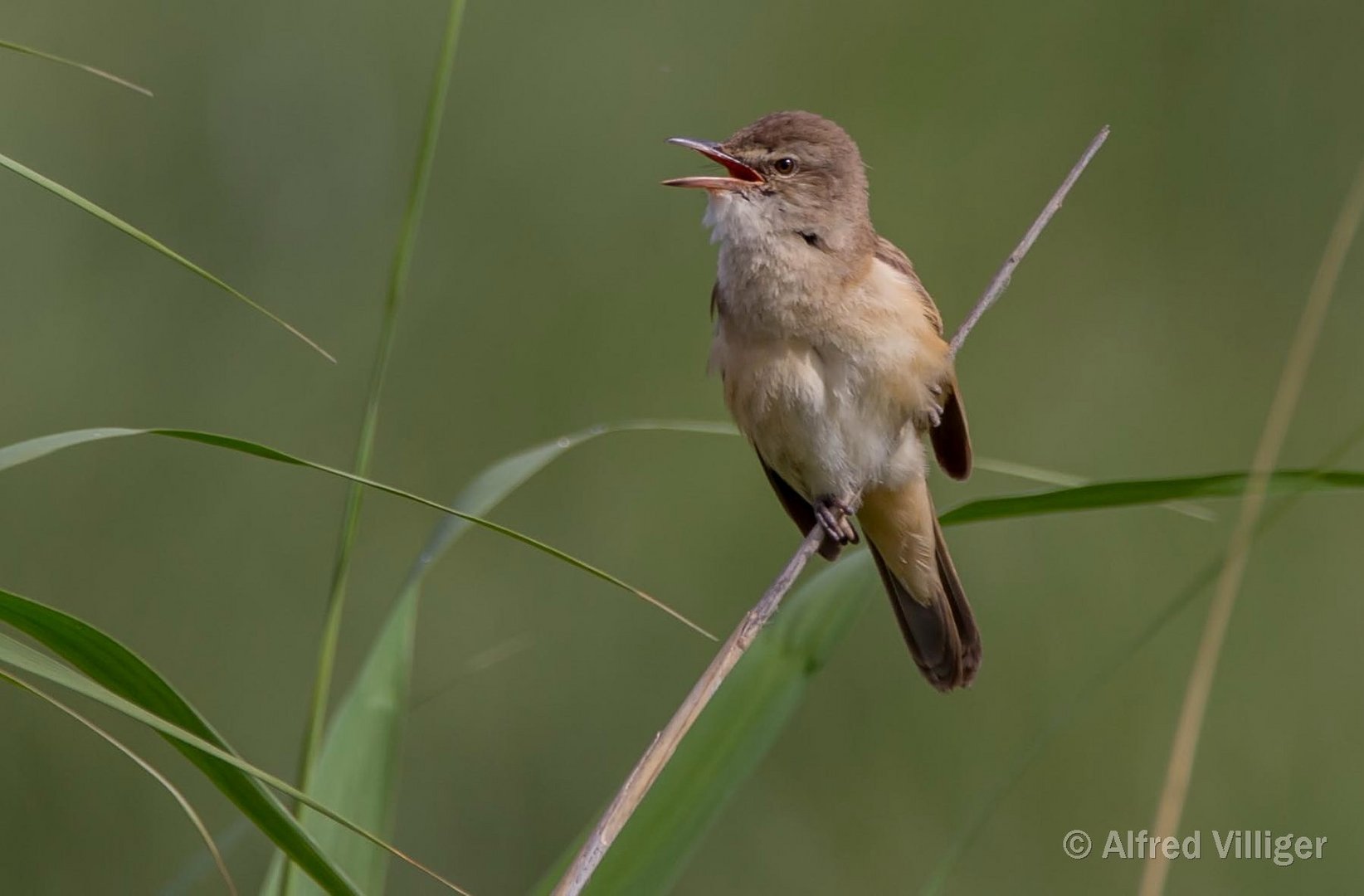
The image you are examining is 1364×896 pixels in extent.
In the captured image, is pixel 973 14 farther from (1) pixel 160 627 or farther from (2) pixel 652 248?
(1) pixel 160 627

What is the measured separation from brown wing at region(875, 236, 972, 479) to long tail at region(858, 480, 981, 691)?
0.09 m

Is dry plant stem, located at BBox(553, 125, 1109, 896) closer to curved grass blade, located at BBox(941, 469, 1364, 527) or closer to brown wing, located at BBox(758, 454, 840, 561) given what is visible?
curved grass blade, located at BBox(941, 469, 1364, 527)

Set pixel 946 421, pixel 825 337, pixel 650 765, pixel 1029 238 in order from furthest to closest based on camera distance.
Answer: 1. pixel 946 421
2. pixel 825 337
3. pixel 1029 238
4. pixel 650 765

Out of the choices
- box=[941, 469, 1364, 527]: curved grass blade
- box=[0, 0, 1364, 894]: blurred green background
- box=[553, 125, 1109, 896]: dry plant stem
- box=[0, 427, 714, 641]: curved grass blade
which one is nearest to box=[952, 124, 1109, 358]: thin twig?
box=[941, 469, 1364, 527]: curved grass blade

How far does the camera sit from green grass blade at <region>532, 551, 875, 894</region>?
1963mm

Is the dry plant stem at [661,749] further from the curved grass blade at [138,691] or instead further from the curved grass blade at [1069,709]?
the curved grass blade at [1069,709]

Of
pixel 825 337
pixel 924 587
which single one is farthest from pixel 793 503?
pixel 825 337

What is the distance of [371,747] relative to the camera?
2113 millimetres

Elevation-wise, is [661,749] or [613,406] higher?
[661,749]

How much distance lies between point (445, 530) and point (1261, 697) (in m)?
4.97

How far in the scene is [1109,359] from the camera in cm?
651

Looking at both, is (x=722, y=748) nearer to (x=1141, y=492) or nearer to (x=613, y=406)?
(x=1141, y=492)

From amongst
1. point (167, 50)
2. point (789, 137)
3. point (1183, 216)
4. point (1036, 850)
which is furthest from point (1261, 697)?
point (167, 50)

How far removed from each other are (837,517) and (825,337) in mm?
405
